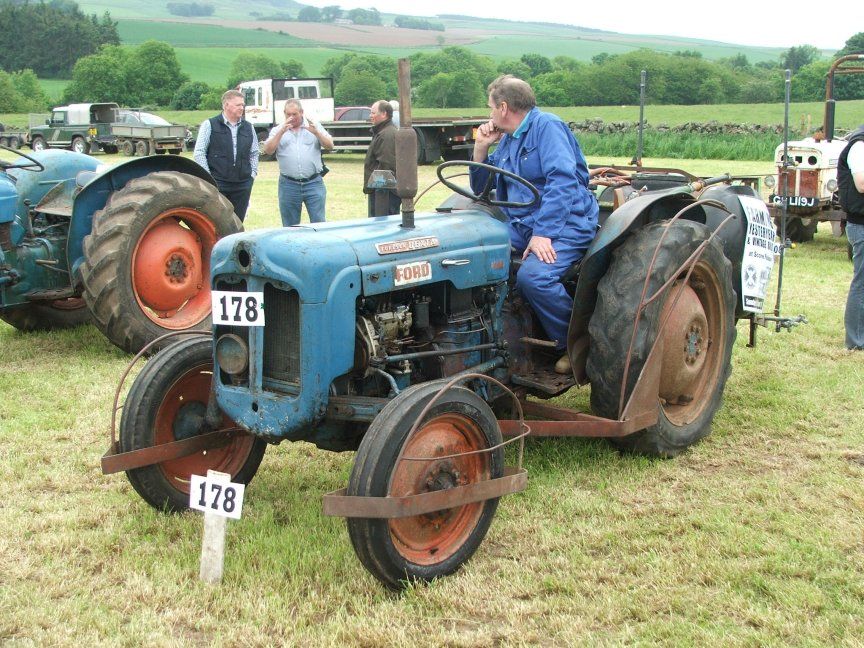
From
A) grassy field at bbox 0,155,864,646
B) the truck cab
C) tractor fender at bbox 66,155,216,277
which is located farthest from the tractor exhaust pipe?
the truck cab

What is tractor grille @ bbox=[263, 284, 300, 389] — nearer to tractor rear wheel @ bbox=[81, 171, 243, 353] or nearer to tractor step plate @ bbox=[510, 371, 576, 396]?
tractor step plate @ bbox=[510, 371, 576, 396]

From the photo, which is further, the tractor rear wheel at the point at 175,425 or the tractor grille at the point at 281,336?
the tractor rear wheel at the point at 175,425

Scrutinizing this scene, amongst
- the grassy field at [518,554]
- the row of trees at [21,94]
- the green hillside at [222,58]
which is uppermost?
the green hillside at [222,58]

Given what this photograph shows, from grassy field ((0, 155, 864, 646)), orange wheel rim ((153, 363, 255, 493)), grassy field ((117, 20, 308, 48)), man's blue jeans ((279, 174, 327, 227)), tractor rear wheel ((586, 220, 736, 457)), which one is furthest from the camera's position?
grassy field ((117, 20, 308, 48))

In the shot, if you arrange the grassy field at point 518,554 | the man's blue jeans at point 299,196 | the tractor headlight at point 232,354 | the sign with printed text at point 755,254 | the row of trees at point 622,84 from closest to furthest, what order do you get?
the grassy field at point 518,554 → the tractor headlight at point 232,354 → the sign with printed text at point 755,254 → the man's blue jeans at point 299,196 → the row of trees at point 622,84

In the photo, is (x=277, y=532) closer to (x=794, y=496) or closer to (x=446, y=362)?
(x=446, y=362)

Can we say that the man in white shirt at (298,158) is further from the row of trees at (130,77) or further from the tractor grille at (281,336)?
the row of trees at (130,77)

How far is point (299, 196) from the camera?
9.16 m

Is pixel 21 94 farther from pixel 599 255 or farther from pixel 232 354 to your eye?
pixel 232 354

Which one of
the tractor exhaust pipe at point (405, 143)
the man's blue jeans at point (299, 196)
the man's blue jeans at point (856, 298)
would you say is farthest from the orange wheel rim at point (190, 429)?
the man's blue jeans at point (299, 196)

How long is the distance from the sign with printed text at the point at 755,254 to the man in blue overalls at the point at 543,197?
1.23 meters

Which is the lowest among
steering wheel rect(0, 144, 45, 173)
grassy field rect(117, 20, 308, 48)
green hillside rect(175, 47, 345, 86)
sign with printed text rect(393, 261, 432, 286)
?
sign with printed text rect(393, 261, 432, 286)

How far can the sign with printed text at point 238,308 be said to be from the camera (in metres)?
3.44

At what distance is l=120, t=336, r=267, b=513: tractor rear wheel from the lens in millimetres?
3789
